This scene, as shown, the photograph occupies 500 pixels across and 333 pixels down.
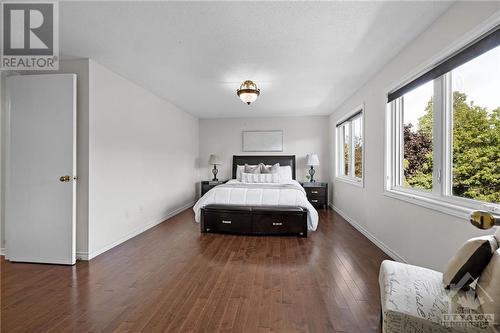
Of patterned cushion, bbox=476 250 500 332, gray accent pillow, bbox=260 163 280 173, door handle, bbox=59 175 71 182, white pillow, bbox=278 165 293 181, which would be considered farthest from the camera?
white pillow, bbox=278 165 293 181

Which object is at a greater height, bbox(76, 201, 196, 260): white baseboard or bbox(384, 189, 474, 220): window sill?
bbox(384, 189, 474, 220): window sill

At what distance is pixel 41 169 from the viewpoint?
2592 millimetres

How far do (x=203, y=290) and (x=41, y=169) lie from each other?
89.6 inches

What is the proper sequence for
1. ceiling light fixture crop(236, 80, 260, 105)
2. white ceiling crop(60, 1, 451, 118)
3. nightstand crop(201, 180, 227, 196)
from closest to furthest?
white ceiling crop(60, 1, 451, 118) < ceiling light fixture crop(236, 80, 260, 105) < nightstand crop(201, 180, 227, 196)

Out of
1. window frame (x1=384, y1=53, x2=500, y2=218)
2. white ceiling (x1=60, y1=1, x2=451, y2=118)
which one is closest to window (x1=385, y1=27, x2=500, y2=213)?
window frame (x1=384, y1=53, x2=500, y2=218)

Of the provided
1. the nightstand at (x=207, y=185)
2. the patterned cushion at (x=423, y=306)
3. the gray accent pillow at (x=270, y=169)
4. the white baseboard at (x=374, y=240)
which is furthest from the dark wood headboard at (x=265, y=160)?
the patterned cushion at (x=423, y=306)

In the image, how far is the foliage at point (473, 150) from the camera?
63.4 inches

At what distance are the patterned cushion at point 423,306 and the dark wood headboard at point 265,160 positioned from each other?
15.4ft

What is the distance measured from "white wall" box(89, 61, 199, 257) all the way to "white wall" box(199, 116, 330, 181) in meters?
1.28

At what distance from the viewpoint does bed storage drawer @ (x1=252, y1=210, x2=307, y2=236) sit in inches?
137

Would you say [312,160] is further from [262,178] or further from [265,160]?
[262,178]

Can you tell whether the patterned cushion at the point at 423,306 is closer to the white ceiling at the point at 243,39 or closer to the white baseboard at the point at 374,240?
the white baseboard at the point at 374,240

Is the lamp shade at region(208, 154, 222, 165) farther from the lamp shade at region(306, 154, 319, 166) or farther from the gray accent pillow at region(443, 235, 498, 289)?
the gray accent pillow at region(443, 235, 498, 289)

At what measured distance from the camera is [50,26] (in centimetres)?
208
